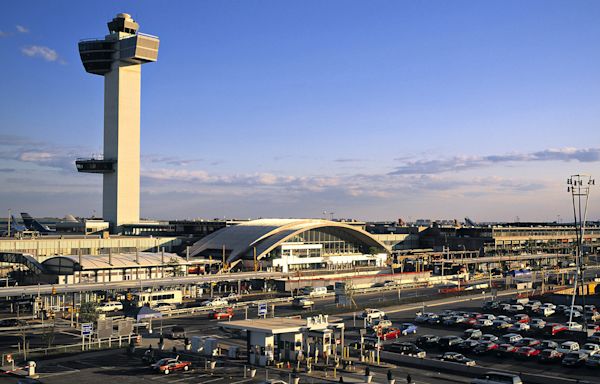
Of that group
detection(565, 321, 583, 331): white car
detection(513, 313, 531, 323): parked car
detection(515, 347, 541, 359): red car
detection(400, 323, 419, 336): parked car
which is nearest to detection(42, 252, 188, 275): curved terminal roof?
detection(400, 323, 419, 336): parked car

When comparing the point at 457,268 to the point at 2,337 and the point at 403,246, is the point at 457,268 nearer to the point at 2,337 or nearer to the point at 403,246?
the point at 403,246

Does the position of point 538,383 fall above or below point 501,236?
below

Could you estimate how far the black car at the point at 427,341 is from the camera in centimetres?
4988

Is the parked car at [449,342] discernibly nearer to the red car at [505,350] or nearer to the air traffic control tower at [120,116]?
the red car at [505,350]

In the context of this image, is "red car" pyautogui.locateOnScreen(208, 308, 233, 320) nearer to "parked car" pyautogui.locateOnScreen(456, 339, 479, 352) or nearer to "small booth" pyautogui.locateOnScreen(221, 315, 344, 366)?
"small booth" pyautogui.locateOnScreen(221, 315, 344, 366)

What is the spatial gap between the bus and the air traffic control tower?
1912 inches

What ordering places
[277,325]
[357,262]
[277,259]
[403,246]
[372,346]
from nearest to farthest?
[277,325]
[372,346]
[277,259]
[357,262]
[403,246]

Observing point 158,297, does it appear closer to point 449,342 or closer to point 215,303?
point 215,303

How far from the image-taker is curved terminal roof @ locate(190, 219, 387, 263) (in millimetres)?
103375

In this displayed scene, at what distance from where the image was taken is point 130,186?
12000cm

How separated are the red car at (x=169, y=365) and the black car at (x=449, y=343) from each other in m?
20.1

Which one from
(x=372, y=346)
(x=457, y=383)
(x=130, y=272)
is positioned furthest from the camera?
(x=130, y=272)

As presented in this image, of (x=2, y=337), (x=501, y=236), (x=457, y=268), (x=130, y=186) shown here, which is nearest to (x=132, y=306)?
(x=2, y=337)

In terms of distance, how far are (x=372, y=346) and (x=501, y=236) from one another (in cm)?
10961
